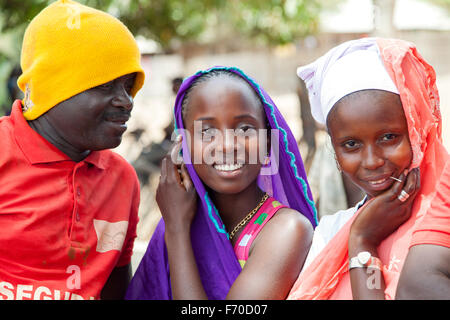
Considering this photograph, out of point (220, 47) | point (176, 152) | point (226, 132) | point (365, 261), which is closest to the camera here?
point (365, 261)

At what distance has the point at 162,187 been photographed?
7.60 feet

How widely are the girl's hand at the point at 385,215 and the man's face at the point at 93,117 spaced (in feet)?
3.74

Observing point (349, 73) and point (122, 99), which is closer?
point (349, 73)

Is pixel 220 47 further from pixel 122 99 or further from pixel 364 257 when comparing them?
pixel 364 257

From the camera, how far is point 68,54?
2277mm

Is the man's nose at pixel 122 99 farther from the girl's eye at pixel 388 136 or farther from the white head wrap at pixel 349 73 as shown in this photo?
the girl's eye at pixel 388 136

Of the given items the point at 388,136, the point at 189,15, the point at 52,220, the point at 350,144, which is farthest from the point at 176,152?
the point at 189,15

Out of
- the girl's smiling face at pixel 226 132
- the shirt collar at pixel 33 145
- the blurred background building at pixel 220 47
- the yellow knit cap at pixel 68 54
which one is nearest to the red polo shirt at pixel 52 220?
the shirt collar at pixel 33 145

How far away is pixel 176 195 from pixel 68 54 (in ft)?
2.53

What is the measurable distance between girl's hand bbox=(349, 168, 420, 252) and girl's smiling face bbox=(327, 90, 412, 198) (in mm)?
46

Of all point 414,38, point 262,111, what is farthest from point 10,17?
point 414,38

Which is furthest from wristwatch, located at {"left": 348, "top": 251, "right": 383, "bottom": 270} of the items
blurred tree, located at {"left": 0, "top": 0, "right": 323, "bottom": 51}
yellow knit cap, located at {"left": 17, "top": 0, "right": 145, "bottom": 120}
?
blurred tree, located at {"left": 0, "top": 0, "right": 323, "bottom": 51}

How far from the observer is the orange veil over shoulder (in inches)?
71.2

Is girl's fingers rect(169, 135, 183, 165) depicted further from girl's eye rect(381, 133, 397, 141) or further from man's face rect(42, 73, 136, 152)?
girl's eye rect(381, 133, 397, 141)
